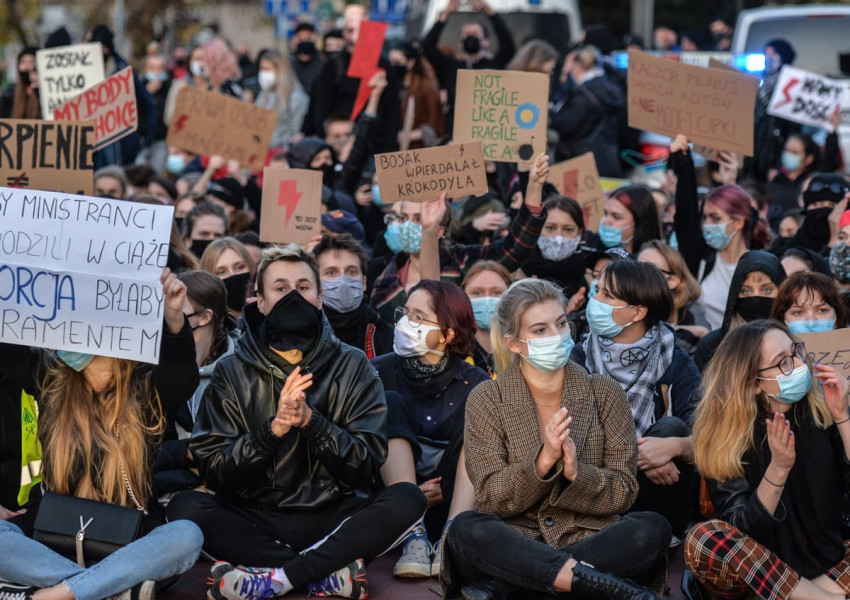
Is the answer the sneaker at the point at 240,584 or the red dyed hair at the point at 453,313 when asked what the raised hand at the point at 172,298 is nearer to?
the sneaker at the point at 240,584

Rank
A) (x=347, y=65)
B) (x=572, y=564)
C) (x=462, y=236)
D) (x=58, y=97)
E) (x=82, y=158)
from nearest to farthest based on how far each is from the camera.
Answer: (x=572, y=564) < (x=82, y=158) < (x=462, y=236) < (x=58, y=97) < (x=347, y=65)

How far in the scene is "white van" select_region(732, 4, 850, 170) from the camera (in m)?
14.6

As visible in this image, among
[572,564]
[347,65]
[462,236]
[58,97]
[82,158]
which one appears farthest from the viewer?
[347,65]

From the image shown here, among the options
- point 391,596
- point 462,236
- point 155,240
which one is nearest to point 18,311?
point 155,240

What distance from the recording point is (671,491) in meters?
6.61

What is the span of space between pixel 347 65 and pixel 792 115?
401 cm

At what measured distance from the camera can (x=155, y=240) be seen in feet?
19.7

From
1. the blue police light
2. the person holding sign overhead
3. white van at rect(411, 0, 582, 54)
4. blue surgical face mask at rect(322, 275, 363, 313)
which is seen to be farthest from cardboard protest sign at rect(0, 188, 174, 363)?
white van at rect(411, 0, 582, 54)

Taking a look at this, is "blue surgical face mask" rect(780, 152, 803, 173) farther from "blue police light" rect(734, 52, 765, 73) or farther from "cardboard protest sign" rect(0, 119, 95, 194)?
"cardboard protest sign" rect(0, 119, 95, 194)

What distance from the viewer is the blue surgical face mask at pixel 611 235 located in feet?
29.7

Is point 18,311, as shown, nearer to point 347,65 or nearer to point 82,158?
point 82,158

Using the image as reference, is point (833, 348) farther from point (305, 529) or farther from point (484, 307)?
point (305, 529)

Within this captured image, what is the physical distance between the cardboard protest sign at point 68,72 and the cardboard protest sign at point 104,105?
5.39 feet

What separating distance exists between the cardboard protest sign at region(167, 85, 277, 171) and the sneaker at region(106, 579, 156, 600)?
5131mm
